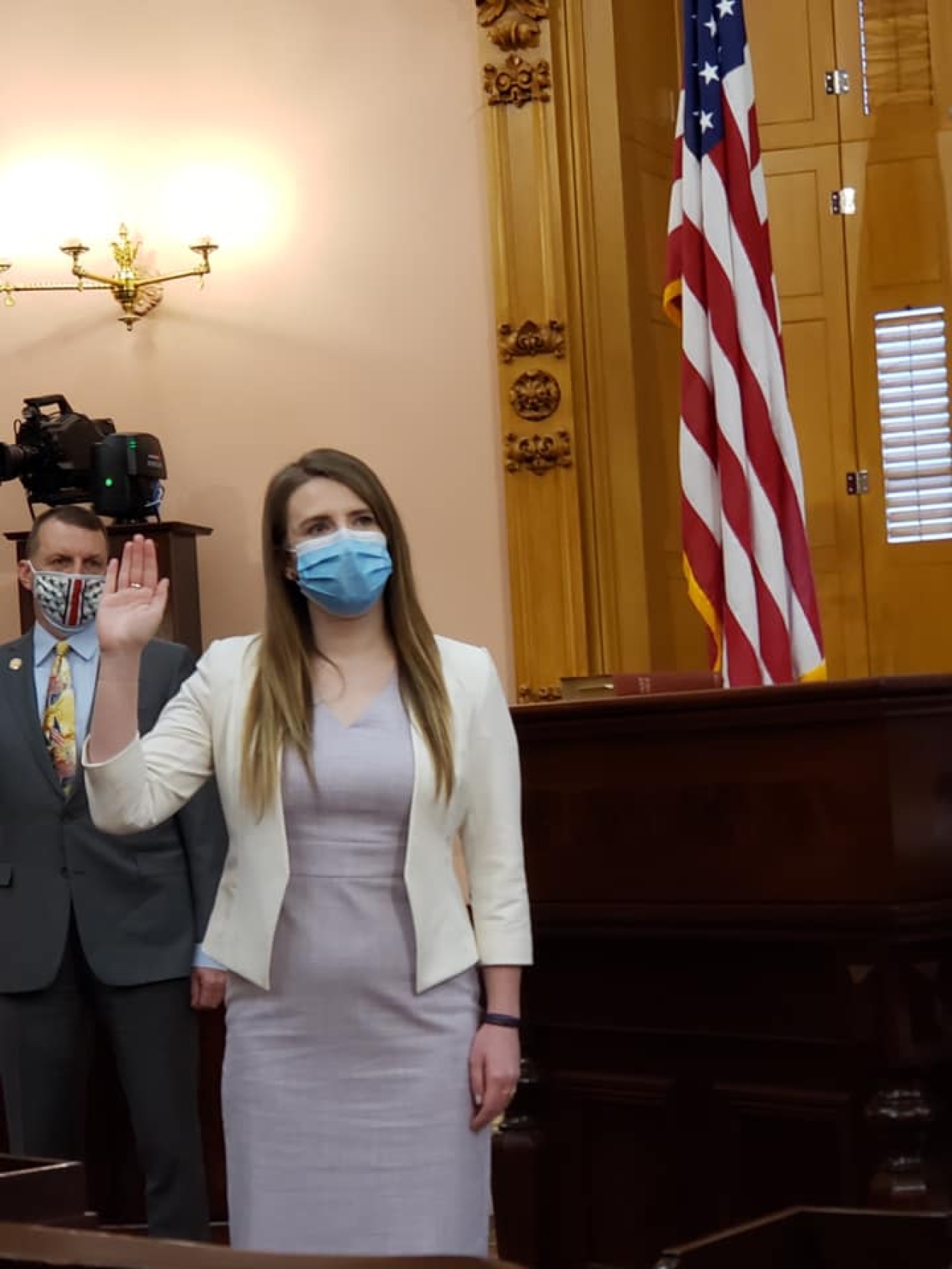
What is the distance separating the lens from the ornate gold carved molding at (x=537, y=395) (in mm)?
6258

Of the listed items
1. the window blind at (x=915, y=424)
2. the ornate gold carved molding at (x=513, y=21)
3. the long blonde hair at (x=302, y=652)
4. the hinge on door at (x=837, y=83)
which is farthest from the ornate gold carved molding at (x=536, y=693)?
the long blonde hair at (x=302, y=652)

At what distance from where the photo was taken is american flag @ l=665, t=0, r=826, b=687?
507 cm

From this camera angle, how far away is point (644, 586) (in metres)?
6.34

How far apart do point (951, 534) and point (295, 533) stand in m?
4.15

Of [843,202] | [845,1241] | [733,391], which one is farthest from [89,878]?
[843,202]

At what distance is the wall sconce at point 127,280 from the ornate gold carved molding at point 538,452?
1.26 metres

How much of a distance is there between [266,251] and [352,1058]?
4.65 metres

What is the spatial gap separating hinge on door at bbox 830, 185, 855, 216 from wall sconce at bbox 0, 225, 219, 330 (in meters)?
2.10

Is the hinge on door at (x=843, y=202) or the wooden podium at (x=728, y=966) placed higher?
the hinge on door at (x=843, y=202)

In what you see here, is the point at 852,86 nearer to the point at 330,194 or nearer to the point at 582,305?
the point at 582,305

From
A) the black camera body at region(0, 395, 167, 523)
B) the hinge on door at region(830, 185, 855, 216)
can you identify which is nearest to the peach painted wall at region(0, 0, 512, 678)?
the black camera body at region(0, 395, 167, 523)

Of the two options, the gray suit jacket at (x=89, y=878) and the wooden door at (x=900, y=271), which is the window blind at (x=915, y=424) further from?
the gray suit jacket at (x=89, y=878)

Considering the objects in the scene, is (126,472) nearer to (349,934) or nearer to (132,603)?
(132,603)

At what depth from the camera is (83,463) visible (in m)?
6.20
